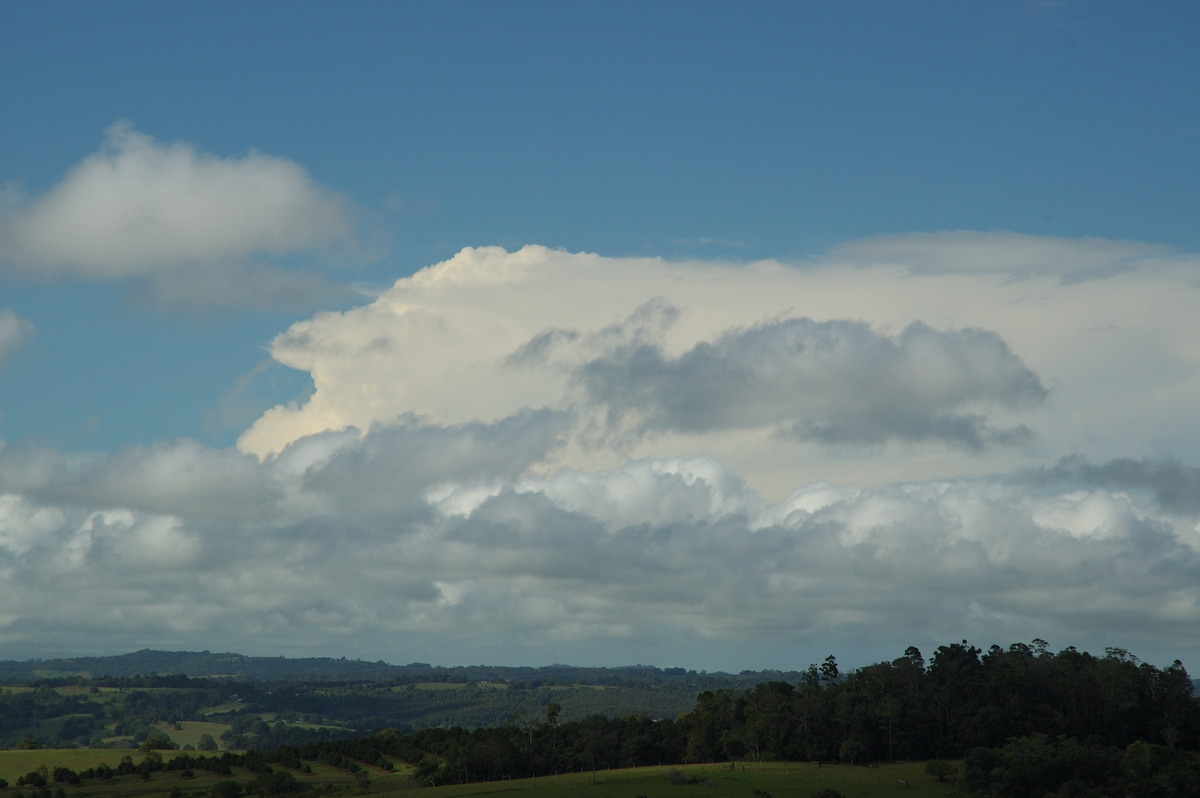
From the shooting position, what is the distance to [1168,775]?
192 meters

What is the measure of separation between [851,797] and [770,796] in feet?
45.6

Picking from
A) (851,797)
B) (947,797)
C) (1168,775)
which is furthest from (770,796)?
(1168,775)

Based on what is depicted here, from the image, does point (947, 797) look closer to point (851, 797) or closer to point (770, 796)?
point (851, 797)

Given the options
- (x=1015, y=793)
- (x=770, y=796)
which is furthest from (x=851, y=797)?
(x=1015, y=793)

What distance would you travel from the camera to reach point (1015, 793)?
197750mm

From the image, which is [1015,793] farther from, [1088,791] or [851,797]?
[851,797]

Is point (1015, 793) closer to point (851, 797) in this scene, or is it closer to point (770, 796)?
point (851, 797)

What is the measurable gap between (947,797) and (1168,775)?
34.6 metres

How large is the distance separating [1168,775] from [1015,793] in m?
23.7

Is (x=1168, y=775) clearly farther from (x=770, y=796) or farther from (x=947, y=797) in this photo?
(x=770, y=796)

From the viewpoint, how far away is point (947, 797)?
198 meters

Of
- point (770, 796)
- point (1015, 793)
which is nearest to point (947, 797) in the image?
point (1015, 793)

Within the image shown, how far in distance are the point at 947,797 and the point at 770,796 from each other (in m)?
29.4

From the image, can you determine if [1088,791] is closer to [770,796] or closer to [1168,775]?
[1168,775]
